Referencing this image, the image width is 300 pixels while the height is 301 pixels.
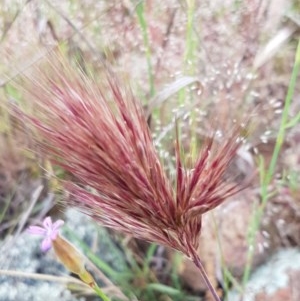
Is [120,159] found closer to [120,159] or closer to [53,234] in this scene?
[120,159]

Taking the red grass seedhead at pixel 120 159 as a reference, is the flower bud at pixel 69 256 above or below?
below

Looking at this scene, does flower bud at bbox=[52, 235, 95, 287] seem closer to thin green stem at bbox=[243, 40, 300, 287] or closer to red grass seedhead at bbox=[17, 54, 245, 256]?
red grass seedhead at bbox=[17, 54, 245, 256]

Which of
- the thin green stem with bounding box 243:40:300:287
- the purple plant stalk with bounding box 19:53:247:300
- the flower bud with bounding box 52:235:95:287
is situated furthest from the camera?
the thin green stem with bounding box 243:40:300:287

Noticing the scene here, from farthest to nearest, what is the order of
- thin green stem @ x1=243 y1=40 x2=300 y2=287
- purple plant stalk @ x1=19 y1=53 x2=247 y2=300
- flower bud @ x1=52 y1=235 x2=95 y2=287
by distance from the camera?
1. thin green stem @ x1=243 y1=40 x2=300 y2=287
2. flower bud @ x1=52 y1=235 x2=95 y2=287
3. purple plant stalk @ x1=19 y1=53 x2=247 y2=300

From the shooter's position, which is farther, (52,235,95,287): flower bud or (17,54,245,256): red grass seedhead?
(52,235,95,287): flower bud

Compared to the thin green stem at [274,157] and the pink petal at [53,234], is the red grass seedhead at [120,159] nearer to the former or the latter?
the pink petal at [53,234]

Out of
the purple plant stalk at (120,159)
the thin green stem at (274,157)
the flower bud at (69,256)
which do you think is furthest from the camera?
the thin green stem at (274,157)

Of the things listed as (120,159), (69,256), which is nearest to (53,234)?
(69,256)

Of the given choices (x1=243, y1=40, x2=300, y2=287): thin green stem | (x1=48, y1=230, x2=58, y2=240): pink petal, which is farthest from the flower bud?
(x1=243, y1=40, x2=300, y2=287): thin green stem

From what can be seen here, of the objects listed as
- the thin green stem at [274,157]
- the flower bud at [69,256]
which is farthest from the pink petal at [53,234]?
the thin green stem at [274,157]
